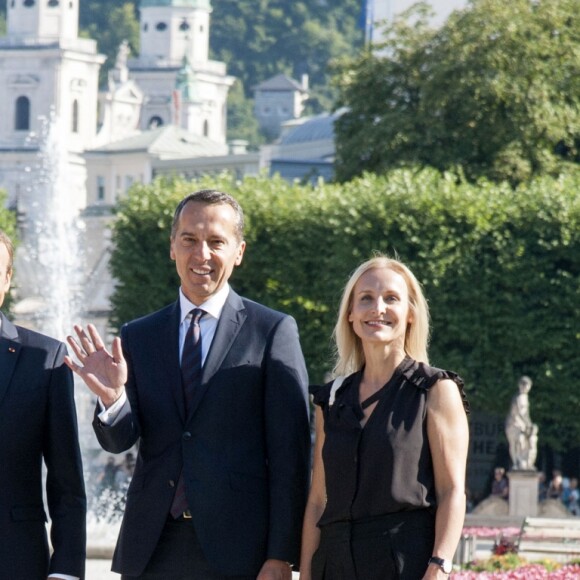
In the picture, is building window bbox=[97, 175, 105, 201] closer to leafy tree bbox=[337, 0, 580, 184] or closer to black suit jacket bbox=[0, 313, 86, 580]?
leafy tree bbox=[337, 0, 580, 184]

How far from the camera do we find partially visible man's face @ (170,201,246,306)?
770 cm

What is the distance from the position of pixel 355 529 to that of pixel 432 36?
36.4m

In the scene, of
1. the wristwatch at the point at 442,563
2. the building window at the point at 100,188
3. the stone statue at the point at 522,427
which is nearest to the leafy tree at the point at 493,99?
the stone statue at the point at 522,427

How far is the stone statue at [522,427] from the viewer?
35.4 metres

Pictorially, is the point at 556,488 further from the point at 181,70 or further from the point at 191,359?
the point at 181,70

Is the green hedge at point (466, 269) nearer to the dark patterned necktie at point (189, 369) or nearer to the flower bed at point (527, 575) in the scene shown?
the flower bed at point (527, 575)

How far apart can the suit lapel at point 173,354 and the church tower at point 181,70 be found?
14655 centimetres

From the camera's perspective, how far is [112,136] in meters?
149

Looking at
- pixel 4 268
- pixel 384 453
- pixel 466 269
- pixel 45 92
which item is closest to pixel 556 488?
pixel 466 269

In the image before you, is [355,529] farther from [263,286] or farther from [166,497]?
[263,286]

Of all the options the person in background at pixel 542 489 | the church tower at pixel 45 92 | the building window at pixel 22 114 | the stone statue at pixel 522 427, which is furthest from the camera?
the building window at pixel 22 114

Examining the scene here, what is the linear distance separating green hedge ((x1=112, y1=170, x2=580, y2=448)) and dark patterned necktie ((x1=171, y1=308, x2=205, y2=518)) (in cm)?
2753

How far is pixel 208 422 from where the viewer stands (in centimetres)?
761

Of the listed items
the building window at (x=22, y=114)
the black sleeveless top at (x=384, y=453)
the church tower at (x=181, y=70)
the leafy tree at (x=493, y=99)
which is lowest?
the black sleeveless top at (x=384, y=453)
